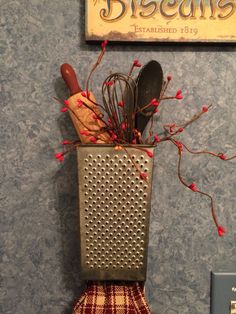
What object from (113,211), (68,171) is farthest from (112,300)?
(68,171)

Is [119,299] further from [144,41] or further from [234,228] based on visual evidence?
[144,41]

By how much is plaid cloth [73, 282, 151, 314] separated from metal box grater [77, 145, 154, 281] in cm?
4

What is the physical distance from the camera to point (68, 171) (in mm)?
857

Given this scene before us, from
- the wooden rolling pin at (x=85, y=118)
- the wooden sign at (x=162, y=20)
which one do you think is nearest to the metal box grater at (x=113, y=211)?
the wooden rolling pin at (x=85, y=118)

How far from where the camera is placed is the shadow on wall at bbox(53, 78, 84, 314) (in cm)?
85

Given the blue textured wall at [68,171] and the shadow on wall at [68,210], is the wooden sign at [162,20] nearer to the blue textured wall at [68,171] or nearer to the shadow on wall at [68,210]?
the blue textured wall at [68,171]

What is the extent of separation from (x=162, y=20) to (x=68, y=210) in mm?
495

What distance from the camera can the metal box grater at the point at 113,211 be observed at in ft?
2.38

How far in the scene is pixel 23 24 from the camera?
0.85 metres

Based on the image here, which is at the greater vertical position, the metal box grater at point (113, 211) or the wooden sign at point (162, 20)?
the wooden sign at point (162, 20)

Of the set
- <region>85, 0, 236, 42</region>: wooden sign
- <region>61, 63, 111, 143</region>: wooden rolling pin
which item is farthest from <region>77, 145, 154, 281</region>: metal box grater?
<region>85, 0, 236, 42</region>: wooden sign

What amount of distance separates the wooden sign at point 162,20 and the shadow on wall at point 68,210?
0.54 feet

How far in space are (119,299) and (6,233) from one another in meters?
0.31

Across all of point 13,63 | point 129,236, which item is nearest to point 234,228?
point 129,236
